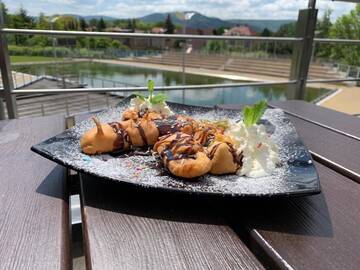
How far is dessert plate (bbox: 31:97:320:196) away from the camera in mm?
546

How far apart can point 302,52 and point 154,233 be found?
210 cm

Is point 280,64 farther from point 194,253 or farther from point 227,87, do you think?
point 194,253

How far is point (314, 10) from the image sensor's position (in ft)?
6.89

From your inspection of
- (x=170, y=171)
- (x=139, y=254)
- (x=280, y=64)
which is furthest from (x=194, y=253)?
(x=280, y=64)

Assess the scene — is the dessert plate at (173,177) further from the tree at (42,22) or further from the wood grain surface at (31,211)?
the tree at (42,22)

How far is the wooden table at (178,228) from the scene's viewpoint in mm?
434

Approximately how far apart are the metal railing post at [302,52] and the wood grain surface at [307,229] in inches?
70.9

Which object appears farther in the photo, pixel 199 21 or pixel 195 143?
pixel 199 21

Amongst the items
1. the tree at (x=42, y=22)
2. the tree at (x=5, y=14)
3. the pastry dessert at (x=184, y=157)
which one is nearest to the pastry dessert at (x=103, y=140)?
the pastry dessert at (x=184, y=157)

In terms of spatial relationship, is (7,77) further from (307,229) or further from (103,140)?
(307,229)

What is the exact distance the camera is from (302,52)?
2.21m

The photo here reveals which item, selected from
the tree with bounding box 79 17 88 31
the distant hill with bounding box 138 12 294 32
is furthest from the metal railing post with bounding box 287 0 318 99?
the distant hill with bounding box 138 12 294 32

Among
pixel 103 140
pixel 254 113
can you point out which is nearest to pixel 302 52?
pixel 254 113

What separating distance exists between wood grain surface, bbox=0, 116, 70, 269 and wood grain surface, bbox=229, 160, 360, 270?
0.97 ft
